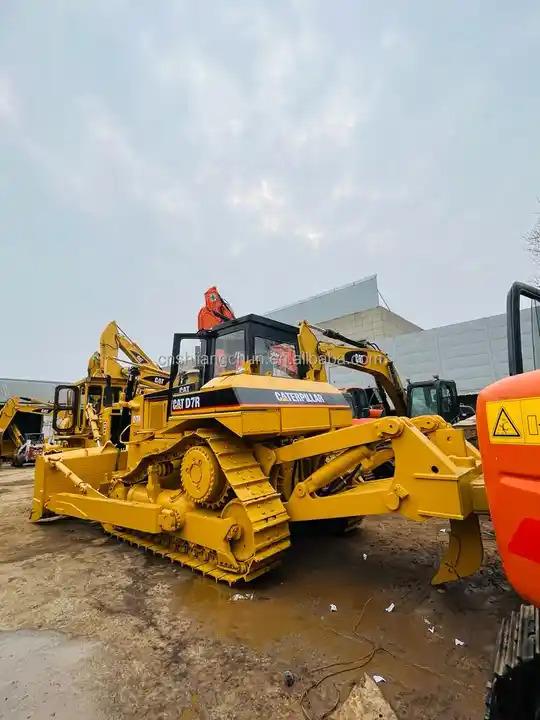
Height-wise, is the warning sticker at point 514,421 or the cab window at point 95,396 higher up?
the cab window at point 95,396

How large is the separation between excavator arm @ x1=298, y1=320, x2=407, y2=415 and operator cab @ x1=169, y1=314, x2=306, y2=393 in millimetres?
1143

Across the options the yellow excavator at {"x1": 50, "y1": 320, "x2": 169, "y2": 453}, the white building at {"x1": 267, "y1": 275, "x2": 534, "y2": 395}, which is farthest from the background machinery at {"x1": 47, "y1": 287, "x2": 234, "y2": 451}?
the white building at {"x1": 267, "y1": 275, "x2": 534, "y2": 395}

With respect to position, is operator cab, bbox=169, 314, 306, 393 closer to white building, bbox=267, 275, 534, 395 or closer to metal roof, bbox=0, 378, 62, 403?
white building, bbox=267, 275, 534, 395

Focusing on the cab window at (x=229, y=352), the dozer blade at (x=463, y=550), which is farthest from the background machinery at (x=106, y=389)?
the dozer blade at (x=463, y=550)

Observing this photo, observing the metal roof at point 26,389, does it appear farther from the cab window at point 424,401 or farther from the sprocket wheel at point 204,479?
the sprocket wheel at point 204,479

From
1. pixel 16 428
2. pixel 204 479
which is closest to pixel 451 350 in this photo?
pixel 204 479

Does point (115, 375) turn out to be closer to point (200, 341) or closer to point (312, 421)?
point (200, 341)

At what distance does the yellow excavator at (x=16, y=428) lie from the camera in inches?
620

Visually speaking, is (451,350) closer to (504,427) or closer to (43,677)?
(504,427)

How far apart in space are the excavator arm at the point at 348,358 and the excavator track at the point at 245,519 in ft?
6.84

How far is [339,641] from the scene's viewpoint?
282 cm

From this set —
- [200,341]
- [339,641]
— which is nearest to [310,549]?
[339,641]

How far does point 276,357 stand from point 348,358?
141 inches

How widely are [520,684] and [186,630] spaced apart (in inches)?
93.5
